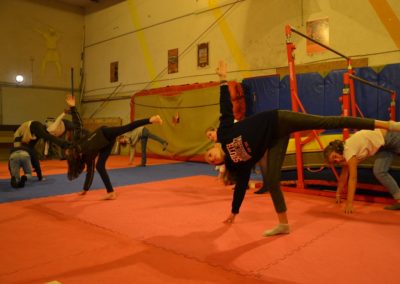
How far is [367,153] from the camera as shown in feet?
12.6

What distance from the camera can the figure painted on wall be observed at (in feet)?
42.0

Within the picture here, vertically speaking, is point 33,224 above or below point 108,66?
below

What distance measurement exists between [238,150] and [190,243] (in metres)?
0.88

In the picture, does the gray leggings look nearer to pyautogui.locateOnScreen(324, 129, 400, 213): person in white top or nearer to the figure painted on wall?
pyautogui.locateOnScreen(324, 129, 400, 213): person in white top

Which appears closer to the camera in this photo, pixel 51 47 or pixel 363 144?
pixel 363 144

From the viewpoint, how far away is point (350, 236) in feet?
10.0

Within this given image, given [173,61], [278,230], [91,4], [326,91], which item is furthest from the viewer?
[91,4]

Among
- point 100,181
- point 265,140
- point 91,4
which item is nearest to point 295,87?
point 265,140

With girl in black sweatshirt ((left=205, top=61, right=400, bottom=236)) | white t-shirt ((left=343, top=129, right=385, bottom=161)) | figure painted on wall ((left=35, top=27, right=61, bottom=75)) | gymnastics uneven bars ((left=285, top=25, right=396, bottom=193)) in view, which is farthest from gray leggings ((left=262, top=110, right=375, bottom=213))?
figure painted on wall ((left=35, top=27, right=61, bottom=75))

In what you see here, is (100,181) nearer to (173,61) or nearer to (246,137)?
(246,137)

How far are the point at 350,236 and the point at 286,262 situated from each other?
0.92 meters

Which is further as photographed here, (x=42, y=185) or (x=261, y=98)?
(x=261, y=98)

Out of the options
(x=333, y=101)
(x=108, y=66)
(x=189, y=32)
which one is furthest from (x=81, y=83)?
(x=333, y=101)

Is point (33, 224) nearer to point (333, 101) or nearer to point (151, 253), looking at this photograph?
point (151, 253)
